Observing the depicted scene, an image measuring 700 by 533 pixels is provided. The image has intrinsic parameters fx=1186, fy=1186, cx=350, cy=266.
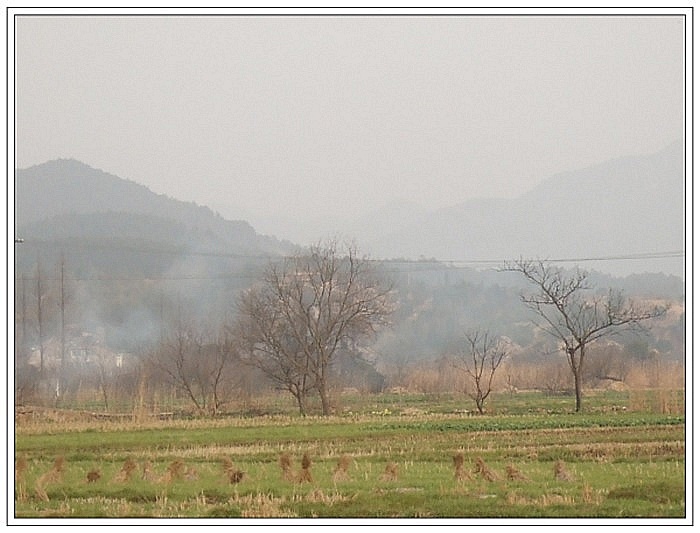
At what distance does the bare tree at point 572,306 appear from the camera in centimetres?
857

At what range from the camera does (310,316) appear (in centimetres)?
867

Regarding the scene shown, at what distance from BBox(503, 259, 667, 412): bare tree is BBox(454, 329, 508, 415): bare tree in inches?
14.4

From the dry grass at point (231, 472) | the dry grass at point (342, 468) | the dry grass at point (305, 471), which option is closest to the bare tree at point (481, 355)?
the dry grass at point (342, 468)

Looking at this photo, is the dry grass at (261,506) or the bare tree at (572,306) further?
the bare tree at (572,306)

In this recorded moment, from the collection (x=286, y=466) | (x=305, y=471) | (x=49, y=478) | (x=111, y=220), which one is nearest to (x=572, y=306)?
(x=305, y=471)

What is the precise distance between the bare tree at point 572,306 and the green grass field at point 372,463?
47 cm

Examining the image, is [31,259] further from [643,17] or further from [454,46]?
[643,17]

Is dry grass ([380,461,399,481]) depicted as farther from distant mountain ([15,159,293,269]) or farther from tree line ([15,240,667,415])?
distant mountain ([15,159,293,269])

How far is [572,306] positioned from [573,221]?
2.04 ft

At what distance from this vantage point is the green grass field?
822 centimetres

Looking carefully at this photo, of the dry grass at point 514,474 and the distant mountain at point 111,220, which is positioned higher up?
the distant mountain at point 111,220

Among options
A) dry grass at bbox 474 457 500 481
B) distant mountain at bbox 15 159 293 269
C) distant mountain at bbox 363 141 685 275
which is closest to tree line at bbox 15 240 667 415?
distant mountain at bbox 363 141 685 275

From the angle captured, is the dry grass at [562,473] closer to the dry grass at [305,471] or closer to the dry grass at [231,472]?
the dry grass at [305,471]
